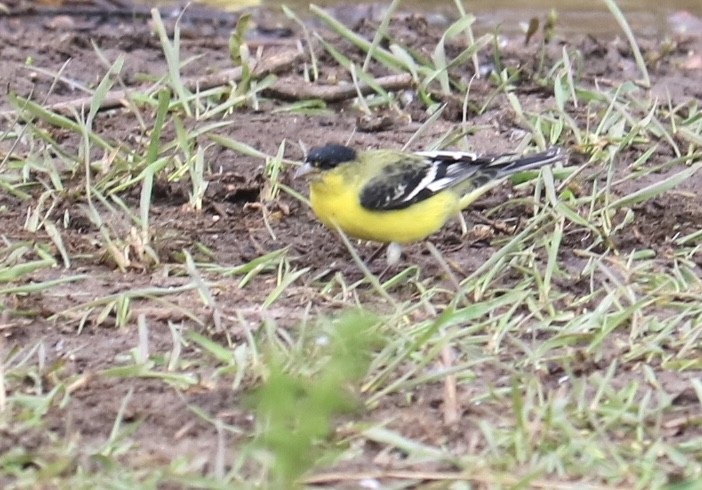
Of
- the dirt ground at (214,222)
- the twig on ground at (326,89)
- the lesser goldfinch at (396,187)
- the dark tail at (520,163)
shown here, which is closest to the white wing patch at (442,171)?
the lesser goldfinch at (396,187)

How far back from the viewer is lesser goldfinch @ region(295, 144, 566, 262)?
5453 millimetres

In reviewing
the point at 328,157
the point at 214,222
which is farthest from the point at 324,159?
the point at 214,222

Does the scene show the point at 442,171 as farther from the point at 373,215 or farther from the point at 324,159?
the point at 324,159

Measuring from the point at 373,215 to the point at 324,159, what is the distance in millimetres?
333

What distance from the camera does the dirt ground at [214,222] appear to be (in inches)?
158

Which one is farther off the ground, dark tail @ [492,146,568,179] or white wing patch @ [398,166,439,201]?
white wing patch @ [398,166,439,201]

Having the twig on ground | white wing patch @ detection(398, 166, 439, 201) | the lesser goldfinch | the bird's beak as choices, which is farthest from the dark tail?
the twig on ground

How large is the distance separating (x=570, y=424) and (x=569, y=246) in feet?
5.94

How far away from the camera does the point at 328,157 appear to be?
18.2 feet

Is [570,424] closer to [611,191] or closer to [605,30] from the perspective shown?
[611,191]

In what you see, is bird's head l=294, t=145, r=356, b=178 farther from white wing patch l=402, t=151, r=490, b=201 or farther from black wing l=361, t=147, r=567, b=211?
white wing patch l=402, t=151, r=490, b=201

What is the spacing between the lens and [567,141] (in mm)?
6531

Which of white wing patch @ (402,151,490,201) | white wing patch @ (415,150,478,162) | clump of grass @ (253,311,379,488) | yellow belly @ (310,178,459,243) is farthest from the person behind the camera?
white wing patch @ (415,150,478,162)

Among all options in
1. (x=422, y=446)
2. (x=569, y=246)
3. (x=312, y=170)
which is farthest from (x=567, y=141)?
(x=422, y=446)
